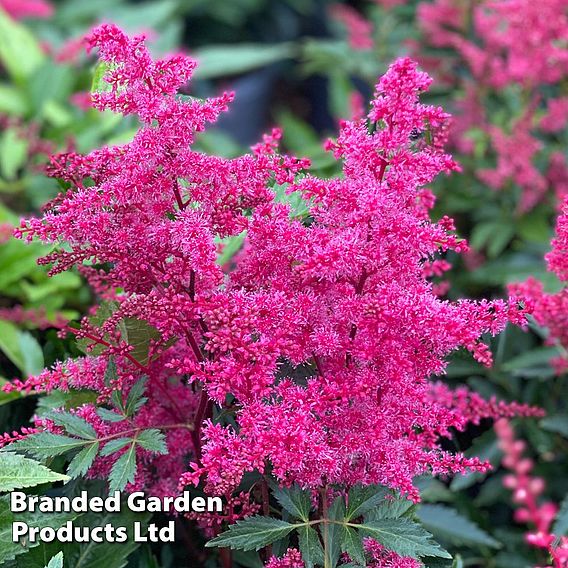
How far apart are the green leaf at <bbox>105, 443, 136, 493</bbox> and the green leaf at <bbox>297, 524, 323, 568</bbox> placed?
0.18 m

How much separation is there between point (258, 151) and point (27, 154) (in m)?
1.48

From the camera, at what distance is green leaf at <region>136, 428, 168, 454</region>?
0.82 metres

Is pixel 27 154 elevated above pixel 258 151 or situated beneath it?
elevated above

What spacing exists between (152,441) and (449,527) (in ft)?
1.93

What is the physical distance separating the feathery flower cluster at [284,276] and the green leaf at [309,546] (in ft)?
0.18

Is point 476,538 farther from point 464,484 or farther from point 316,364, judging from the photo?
point 316,364

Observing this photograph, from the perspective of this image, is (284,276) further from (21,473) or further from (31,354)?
(31,354)

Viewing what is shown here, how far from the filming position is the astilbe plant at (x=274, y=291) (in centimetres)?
78

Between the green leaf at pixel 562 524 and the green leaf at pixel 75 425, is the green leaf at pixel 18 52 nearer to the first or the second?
the green leaf at pixel 75 425

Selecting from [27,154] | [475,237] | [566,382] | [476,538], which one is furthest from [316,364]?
[27,154]

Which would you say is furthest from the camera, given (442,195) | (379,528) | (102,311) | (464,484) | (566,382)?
(442,195)

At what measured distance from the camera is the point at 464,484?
4.50 ft

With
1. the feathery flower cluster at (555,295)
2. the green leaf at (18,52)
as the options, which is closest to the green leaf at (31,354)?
the feathery flower cluster at (555,295)

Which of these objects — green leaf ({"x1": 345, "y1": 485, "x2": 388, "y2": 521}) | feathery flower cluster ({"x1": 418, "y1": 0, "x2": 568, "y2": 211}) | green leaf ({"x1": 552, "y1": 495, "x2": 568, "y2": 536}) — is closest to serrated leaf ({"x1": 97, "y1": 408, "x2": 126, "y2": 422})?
green leaf ({"x1": 345, "y1": 485, "x2": 388, "y2": 521})
